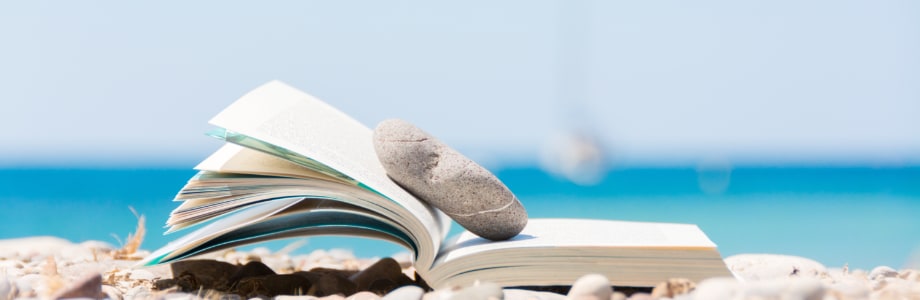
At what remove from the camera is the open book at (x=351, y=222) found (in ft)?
9.82

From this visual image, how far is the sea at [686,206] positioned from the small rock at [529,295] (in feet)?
5.36

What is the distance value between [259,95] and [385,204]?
1.06 m

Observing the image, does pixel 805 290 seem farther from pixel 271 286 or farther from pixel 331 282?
pixel 271 286

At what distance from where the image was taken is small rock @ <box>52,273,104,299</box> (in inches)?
102

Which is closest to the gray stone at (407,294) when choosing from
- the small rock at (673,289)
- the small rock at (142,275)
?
the small rock at (673,289)

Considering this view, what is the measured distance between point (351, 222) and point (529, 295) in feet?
2.87

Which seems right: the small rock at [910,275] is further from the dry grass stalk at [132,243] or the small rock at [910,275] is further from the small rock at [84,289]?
the dry grass stalk at [132,243]

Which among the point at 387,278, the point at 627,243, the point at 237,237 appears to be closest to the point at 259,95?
the point at 237,237

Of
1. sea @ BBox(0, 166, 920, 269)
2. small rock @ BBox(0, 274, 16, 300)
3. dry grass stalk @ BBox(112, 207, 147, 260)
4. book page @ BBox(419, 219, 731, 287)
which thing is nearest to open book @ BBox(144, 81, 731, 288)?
book page @ BBox(419, 219, 731, 287)

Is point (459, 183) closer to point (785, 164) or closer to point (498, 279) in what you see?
point (498, 279)

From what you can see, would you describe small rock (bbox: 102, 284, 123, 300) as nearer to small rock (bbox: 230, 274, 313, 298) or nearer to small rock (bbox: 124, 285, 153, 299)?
small rock (bbox: 124, 285, 153, 299)

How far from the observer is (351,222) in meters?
3.40

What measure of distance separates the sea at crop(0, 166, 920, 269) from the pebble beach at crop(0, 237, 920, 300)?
41 cm

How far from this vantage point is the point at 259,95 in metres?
3.82
